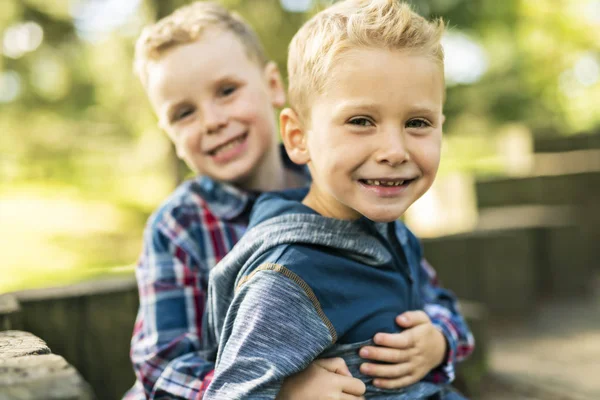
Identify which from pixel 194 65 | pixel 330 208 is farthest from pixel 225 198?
pixel 330 208

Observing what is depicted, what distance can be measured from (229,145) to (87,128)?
23.7 ft

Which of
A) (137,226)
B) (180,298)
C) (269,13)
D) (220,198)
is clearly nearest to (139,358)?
(180,298)

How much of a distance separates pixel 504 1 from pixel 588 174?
5.03 meters

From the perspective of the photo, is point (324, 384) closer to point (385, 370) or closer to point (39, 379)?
point (385, 370)

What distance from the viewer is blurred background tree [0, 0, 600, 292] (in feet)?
21.1

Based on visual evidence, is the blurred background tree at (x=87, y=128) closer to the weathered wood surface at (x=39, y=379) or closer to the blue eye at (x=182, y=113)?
the blue eye at (x=182, y=113)

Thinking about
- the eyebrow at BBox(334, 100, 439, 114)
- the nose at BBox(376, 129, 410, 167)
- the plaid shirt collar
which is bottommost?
the plaid shirt collar

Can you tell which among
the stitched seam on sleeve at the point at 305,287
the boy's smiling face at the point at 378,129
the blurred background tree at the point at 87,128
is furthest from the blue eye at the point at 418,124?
the blurred background tree at the point at 87,128

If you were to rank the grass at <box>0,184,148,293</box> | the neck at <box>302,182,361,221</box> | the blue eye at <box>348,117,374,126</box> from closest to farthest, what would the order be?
the blue eye at <box>348,117,374,126</box> → the neck at <box>302,182,361,221</box> → the grass at <box>0,184,148,293</box>

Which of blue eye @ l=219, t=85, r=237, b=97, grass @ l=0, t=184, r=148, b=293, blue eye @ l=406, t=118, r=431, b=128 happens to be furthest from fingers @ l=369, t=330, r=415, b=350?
grass @ l=0, t=184, r=148, b=293

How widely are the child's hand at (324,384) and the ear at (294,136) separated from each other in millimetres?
424

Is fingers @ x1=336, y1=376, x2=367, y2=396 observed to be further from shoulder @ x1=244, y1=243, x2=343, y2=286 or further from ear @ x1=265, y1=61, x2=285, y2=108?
ear @ x1=265, y1=61, x2=285, y2=108

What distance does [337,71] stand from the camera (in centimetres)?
130

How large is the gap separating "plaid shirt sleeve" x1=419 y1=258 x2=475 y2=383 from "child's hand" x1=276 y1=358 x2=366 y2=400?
33cm
